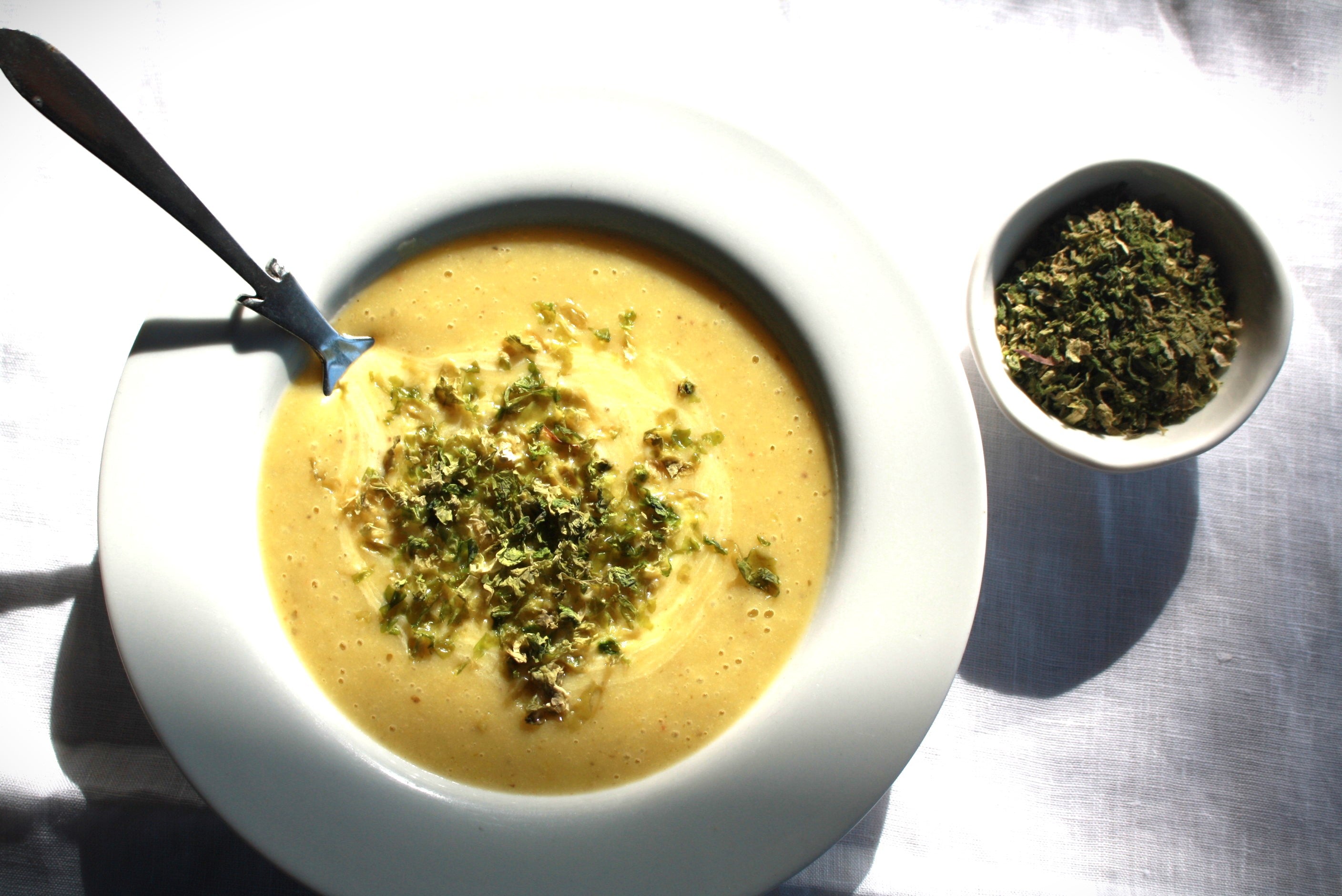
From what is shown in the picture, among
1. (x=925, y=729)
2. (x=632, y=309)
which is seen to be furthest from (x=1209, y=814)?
(x=632, y=309)

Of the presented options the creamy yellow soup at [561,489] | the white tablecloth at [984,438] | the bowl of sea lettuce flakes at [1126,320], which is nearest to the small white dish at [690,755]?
the creamy yellow soup at [561,489]

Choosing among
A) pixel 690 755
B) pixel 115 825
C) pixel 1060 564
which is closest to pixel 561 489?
pixel 690 755

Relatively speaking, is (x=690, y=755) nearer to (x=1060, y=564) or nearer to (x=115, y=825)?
(x=1060, y=564)

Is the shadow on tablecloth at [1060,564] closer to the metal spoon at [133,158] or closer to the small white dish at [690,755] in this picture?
the small white dish at [690,755]

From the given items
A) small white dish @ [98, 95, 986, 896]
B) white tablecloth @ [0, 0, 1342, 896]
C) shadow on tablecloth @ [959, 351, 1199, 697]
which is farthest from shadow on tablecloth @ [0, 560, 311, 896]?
shadow on tablecloth @ [959, 351, 1199, 697]

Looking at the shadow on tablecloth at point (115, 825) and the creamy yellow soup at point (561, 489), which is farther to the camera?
the shadow on tablecloth at point (115, 825)

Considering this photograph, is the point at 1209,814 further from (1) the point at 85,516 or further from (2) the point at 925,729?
(1) the point at 85,516

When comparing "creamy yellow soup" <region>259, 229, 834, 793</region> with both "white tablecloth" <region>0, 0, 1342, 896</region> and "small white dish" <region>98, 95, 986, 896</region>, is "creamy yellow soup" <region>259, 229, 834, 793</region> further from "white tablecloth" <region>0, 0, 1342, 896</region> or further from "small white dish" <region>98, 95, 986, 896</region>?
"white tablecloth" <region>0, 0, 1342, 896</region>
